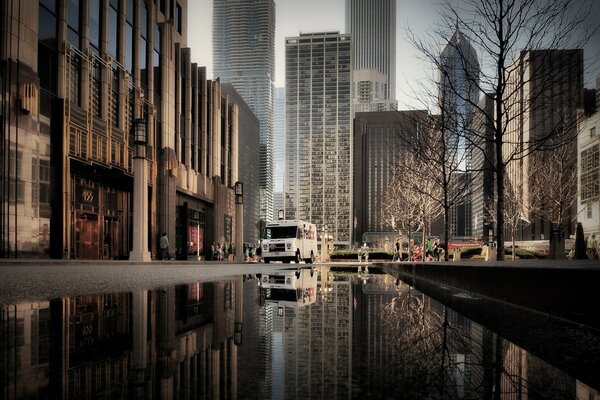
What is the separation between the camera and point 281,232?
1411 inches

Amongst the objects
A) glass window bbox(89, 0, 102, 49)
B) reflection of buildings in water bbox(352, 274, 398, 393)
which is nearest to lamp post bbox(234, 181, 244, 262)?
glass window bbox(89, 0, 102, 49)

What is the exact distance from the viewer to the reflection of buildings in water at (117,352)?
183 centimetres

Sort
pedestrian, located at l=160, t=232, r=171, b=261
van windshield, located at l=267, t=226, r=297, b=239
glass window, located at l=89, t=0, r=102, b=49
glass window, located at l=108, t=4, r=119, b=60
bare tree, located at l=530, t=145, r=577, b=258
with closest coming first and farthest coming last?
glass window, located at l=89, t=0, r=102, b=49 → glass window, located at l=108, t=4, r=119, b=60 → pedestrian, located at l=160, t=232, r=171, b=261 → van windshield, located at l=267, t=226, r=297, b=239 → bare tree, located at l=530, t=145, r=577, b=258

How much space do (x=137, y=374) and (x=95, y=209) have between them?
95.9 ft

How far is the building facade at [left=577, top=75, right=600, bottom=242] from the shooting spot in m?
59.9

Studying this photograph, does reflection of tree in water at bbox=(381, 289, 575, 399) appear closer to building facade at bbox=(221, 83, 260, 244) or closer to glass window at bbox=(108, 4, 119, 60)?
glass window at bbox=(108, 4, 119, 60)

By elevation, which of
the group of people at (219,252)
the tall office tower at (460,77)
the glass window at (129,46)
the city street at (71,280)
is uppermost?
the glass window at (129,46)

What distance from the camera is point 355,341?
3.15m

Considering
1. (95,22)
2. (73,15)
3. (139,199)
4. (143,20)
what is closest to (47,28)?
(73,15)

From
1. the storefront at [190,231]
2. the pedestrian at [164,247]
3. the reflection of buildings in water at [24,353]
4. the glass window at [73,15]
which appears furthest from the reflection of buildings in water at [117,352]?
the storefront at [190,231]

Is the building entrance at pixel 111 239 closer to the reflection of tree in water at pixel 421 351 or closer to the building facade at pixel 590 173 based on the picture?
the reflection of tree in water at pixel 421 351

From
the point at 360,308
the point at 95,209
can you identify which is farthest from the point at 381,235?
the point at 360,308

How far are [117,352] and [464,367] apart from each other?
5.48 ft

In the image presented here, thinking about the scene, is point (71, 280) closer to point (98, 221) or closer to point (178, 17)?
point (98, 221)
